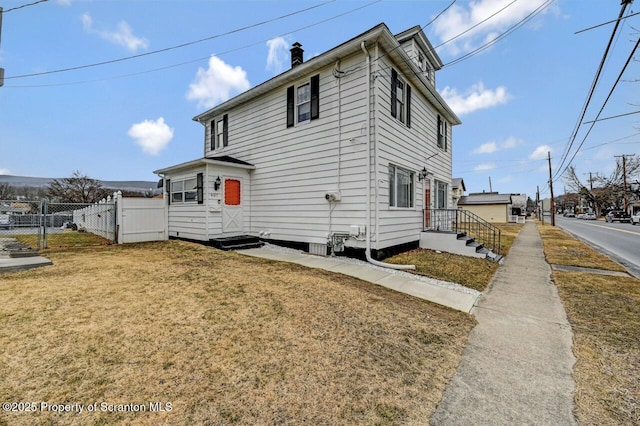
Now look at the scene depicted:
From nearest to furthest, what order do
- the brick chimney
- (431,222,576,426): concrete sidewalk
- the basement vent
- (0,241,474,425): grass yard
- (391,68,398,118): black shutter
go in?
(0,241,474,425): grass yard → (431,222,576,426): concrete sidewalk → (391,68,398,118): black shutter → the basement vent → the brick chimney

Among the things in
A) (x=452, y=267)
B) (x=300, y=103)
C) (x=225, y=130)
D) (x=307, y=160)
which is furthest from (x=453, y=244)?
(x=225, y=130)

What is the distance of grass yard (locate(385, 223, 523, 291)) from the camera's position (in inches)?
265

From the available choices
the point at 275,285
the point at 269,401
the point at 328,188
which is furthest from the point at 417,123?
the point at 269,401

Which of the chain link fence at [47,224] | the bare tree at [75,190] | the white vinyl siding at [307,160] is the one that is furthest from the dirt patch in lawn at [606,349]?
the bare tree at [75,190]

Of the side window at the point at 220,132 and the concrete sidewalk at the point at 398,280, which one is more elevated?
the side window at the point at 220,132

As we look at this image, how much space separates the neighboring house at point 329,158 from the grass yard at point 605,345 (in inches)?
171

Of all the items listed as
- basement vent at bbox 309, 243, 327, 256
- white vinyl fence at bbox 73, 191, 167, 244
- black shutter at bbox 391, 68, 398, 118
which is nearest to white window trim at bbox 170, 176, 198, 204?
white vinyl fence at bbox 73, 191, 167, 244

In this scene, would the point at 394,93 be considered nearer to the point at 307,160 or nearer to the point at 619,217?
the point at 307,160

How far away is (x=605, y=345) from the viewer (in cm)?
365

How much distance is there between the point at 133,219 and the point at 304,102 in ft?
26.9

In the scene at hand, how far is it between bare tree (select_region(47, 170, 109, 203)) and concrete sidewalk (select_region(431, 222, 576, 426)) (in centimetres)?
3746

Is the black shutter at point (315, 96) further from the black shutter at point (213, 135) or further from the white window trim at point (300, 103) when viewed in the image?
the black shutter at point (213, 135)

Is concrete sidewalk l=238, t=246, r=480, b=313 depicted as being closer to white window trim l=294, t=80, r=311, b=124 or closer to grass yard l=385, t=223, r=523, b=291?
grass yard l=385, t=223, r=523, b=291

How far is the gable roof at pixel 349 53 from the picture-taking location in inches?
294
